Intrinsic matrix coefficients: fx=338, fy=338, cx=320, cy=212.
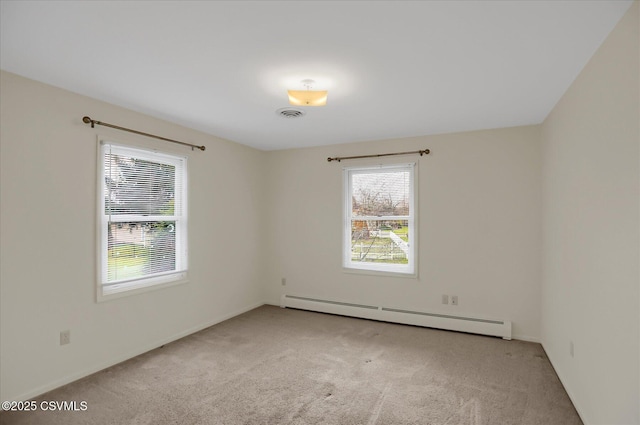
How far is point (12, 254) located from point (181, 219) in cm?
159

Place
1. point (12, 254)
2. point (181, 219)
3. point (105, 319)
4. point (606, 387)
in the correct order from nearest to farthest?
1. point (606, 387)
2. point (12, 254)
3. point (105, 319)
4. point (181, 219)

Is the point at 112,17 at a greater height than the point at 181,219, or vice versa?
the point at 112,17

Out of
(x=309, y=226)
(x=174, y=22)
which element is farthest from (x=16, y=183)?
(x=309, y=226)

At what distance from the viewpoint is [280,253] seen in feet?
17.2

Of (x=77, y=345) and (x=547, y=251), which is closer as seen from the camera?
(x=77, y=345)

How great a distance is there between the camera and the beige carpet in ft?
7.66

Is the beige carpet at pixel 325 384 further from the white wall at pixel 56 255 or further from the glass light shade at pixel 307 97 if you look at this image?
the glass light shade at pixel 307 97

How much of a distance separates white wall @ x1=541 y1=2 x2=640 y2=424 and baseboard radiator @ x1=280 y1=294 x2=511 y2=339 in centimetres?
86

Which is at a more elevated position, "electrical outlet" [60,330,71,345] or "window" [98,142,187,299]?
"window" [98,142,187,299]

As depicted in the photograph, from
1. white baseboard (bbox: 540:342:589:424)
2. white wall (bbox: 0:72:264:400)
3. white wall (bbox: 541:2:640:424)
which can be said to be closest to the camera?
white wall (bbox: 541:2:640:424)

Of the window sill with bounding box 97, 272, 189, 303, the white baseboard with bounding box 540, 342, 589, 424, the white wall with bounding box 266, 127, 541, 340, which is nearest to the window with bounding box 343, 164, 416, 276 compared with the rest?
the white wall with bounding box 266, 127, 541, 340

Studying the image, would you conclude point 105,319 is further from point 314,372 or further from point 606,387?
point 606,387

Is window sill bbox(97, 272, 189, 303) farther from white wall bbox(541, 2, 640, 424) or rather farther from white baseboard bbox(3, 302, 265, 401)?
white wall bbox(541, 2, 640, 424)

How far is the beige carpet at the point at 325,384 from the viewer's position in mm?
2334
